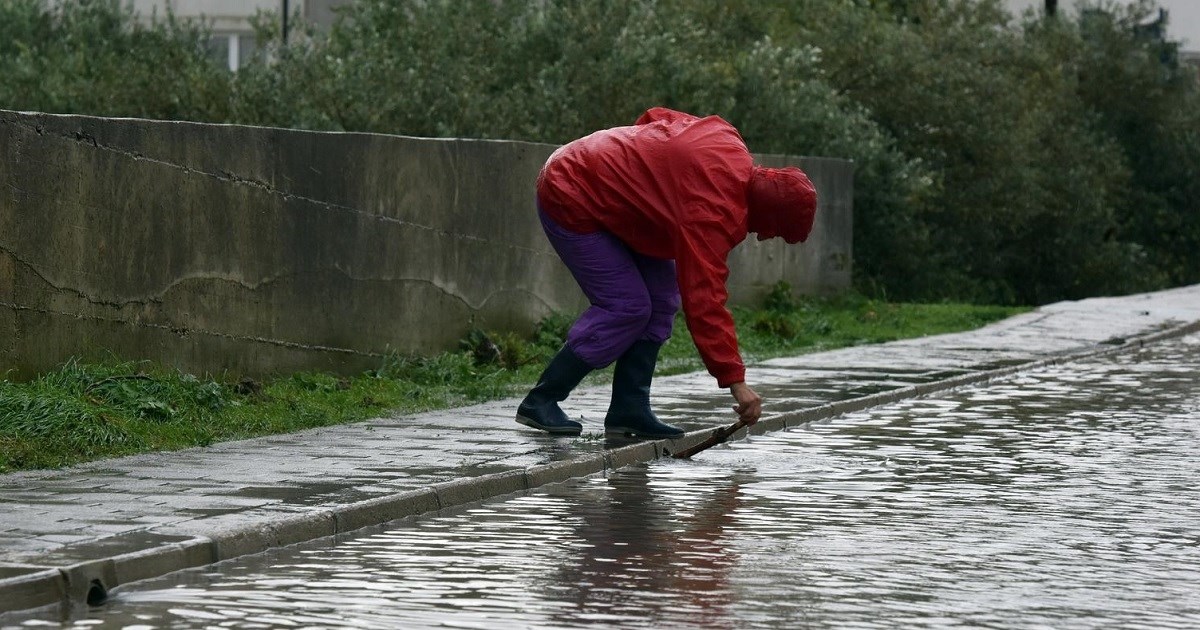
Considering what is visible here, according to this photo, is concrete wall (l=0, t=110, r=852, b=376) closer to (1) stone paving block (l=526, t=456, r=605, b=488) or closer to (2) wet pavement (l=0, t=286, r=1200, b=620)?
(2) wet pavement (l=0, t=286, r=1200, b=620)

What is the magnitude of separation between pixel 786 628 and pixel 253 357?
7368mm

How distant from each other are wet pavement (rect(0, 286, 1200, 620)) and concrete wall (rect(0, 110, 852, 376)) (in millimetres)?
1535

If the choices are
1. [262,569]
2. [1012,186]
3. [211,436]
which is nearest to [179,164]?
[211,436]

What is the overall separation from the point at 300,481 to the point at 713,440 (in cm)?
253

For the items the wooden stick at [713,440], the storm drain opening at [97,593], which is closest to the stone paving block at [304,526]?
the storm drain opening at [97,593]

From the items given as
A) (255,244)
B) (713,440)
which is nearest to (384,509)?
(713,440)

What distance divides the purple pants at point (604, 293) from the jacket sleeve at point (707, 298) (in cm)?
67

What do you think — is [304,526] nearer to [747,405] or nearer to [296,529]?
[296,529]

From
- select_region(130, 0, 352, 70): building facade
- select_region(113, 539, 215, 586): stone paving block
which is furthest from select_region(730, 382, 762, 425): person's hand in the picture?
select_region(130, 0, 352, 70): building facade

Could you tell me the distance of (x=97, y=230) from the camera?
12.2 metres

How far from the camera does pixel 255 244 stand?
44.5 ft

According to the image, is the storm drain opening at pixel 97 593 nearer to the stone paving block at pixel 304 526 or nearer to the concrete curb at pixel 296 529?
the concrete curb at pixel 296 529

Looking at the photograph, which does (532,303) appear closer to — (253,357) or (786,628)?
(253,357)

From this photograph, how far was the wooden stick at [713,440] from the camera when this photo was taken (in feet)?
35.9
